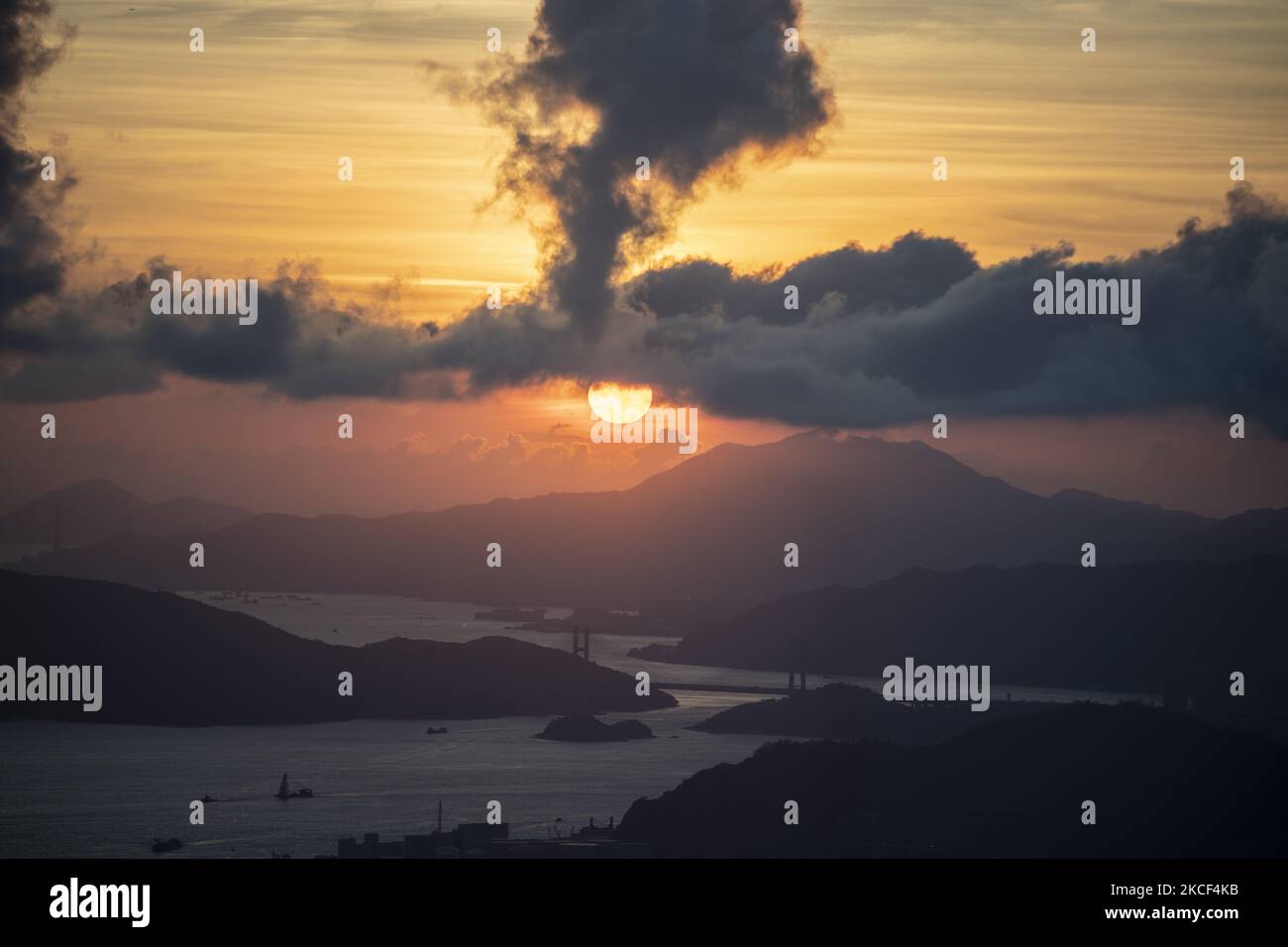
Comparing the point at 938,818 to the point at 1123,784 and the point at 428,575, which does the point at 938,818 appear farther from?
the point at 428,575

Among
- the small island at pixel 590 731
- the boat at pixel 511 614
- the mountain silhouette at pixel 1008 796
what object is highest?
the boat at pixel 511 614

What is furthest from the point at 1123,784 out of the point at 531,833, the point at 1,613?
the point at 1,613

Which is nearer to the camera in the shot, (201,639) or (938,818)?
(938,818)

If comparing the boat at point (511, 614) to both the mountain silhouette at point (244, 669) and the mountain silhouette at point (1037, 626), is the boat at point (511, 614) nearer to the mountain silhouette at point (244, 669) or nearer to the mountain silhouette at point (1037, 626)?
the mountain silhouette at point (1037, 626)

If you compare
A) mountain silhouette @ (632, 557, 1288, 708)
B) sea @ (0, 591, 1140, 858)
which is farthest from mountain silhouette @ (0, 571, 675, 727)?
mountain silhouette @ (632, 557, 1288, 708)

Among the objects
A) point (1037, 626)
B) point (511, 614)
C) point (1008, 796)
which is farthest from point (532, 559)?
point (1008, 796)

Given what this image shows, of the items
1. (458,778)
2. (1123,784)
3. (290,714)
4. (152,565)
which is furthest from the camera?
(152,565)

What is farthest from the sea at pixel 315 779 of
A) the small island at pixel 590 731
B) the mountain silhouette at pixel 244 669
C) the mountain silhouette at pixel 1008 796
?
the mountain silhouette at pixel 1008 796
